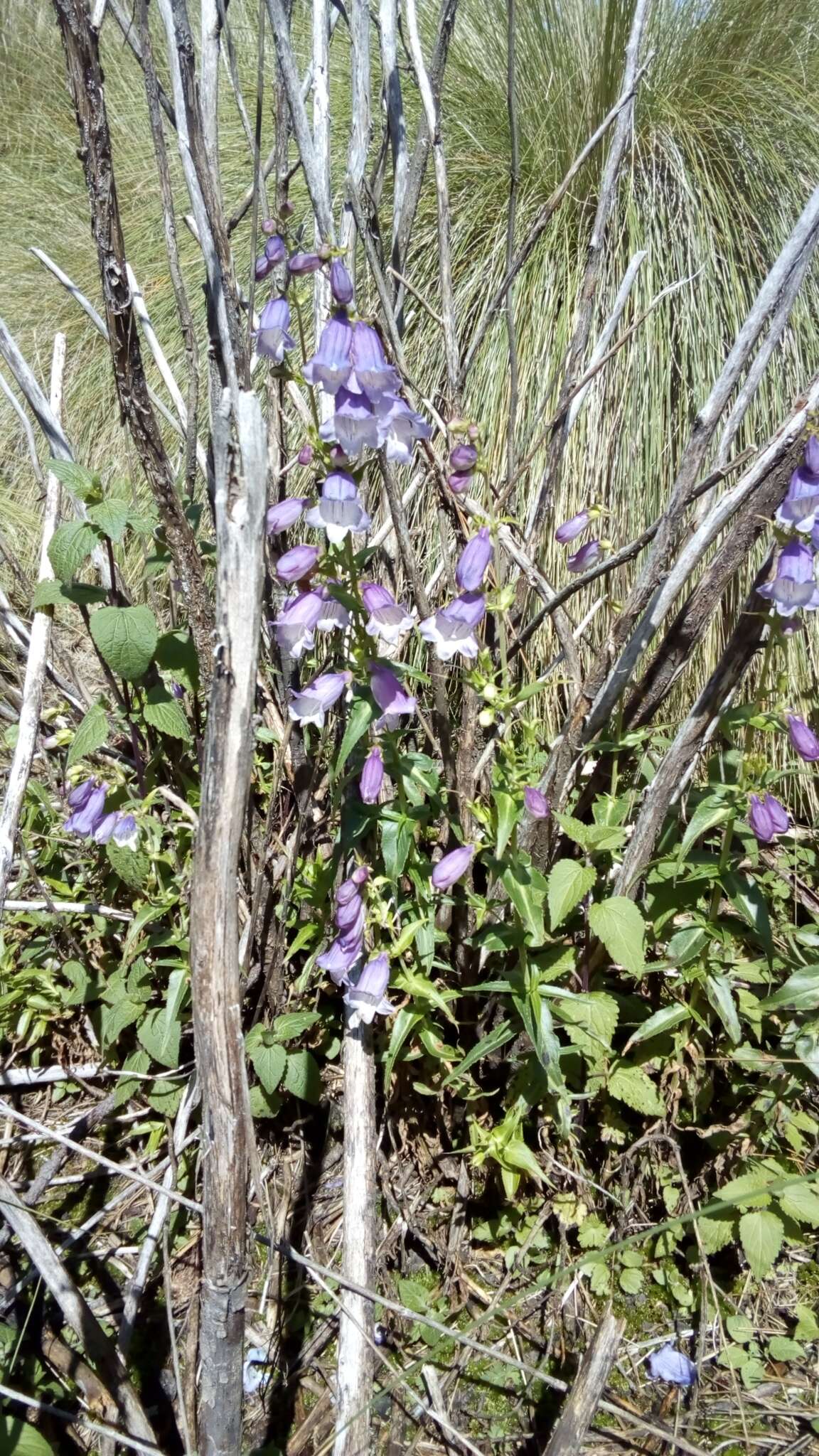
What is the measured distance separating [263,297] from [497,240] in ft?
2.44

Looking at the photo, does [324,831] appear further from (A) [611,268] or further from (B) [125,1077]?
(A) [611,268]

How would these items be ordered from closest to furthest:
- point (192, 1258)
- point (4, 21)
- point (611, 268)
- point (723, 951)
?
point (723, 951), point (192, 1258), point (611, 268), point (4, 21)

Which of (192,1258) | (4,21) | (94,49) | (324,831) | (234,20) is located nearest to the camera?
(94,49)

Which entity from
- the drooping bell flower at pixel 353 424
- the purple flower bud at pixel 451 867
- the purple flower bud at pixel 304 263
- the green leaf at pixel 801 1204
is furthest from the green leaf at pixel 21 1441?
the purple flower bud at pixel 304 263

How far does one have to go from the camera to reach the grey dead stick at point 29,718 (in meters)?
1.48

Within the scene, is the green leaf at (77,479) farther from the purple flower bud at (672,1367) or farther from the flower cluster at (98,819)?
the purple flower bud at (672,1367)

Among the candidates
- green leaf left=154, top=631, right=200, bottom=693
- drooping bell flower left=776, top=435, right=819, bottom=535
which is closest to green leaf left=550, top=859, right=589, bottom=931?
drooping bell flower left=776, top=435, right=819, bottom=535

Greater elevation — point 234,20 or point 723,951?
point 234,20

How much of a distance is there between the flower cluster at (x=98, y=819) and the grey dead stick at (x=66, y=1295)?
21.4 inches

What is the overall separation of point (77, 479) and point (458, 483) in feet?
1.97

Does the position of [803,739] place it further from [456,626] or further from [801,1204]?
[801,1204]

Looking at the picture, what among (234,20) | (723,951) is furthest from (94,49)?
(234,20)

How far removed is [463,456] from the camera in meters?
Answer: 1.26

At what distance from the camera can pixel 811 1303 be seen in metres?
1.57
